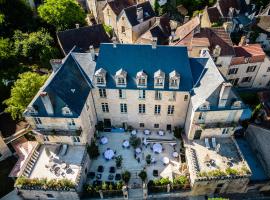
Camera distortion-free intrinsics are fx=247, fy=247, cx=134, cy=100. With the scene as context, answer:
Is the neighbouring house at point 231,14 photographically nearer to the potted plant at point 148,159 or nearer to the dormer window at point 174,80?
the dormer window at point 174,80

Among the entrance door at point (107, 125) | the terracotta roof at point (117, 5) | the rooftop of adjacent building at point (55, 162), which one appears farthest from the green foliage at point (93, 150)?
the terracotta roof at point (117, 5)

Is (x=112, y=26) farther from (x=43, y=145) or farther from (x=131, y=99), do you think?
(x=43, y=145)

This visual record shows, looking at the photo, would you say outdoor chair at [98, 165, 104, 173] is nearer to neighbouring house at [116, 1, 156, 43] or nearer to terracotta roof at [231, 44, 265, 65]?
terracotta roof at [231, 44, 265, 65]

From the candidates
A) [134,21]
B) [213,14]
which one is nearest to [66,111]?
[134,21]

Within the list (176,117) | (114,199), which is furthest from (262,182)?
(114,199)

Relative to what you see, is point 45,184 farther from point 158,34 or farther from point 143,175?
point 158,34

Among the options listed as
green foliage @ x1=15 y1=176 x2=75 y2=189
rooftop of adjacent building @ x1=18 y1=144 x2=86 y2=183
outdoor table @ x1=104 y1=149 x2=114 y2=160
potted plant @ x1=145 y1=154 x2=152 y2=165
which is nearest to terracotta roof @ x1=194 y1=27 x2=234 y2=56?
potted plant @ x1=145 y1=154 x2=152 y2=165

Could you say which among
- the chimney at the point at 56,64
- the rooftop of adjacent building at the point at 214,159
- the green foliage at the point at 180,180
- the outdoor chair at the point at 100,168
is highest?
the chimney at the point at 56,64
